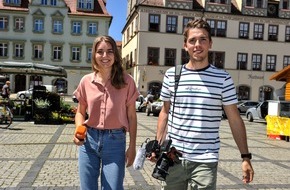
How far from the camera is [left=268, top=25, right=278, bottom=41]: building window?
45312 mm

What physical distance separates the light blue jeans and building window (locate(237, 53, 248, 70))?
142 ft

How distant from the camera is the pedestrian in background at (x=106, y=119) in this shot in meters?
3.19

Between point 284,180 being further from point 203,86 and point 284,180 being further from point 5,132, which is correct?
point 5,132

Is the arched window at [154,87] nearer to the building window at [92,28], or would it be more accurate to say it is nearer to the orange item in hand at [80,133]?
the building window at [92,28]

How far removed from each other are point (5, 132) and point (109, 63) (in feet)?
33.3

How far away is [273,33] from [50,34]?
26877mm

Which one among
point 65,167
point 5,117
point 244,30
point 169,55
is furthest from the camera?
point 244,30

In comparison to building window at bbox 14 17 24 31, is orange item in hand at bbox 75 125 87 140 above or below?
below

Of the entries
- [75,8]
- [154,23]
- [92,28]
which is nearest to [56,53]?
[92,28]

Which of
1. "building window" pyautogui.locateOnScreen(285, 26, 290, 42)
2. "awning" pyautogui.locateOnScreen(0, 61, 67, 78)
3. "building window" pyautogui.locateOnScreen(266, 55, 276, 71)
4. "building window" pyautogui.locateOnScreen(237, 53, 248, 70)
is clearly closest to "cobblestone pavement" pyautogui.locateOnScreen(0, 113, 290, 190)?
"awning" pyautogui.locateOnScreen(0, 61, 67, 78)

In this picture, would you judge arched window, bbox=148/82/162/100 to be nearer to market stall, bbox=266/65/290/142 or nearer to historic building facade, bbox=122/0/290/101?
historic building facade, bbox=122/0/290/101

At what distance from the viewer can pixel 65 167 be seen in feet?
23.6

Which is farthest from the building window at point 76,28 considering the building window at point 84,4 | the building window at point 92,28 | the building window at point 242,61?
the building window at point 242,61

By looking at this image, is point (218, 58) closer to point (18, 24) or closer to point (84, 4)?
point (84, 4)
